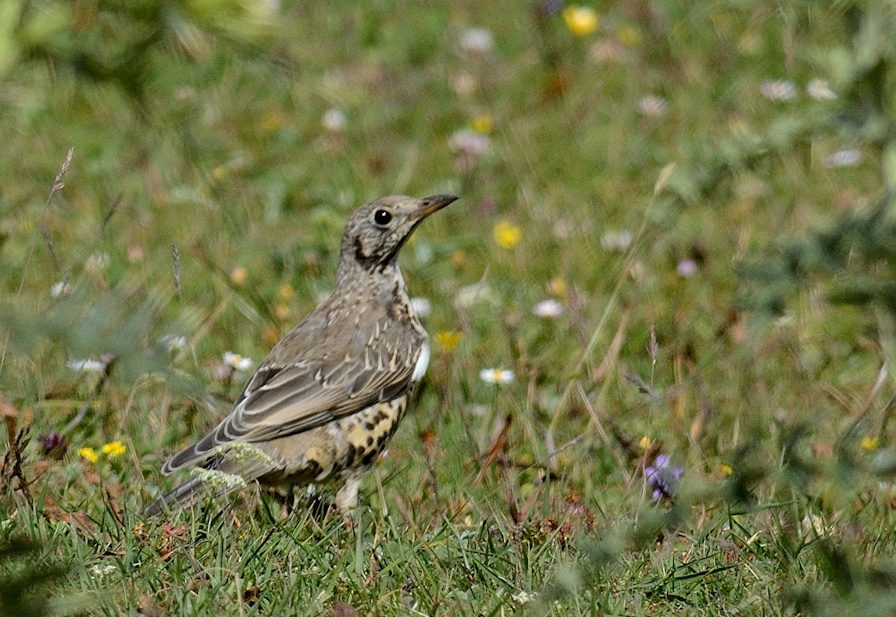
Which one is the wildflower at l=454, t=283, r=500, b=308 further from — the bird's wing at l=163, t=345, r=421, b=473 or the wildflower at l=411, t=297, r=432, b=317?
the bird's wing at l=163, t=345, r=421, b=473

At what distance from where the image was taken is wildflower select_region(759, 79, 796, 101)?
924cm

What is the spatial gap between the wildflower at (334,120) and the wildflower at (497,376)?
3.42 metres

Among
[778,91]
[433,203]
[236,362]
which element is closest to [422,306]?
[433,203]

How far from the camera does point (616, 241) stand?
7.49 meters

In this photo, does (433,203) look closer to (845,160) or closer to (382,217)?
(382,217)

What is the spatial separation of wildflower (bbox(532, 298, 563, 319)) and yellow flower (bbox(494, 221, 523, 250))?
86 centimetres

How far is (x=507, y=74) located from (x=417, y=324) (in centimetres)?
431

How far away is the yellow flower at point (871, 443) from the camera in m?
5.37

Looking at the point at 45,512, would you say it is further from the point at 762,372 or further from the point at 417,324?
the point at 762,372

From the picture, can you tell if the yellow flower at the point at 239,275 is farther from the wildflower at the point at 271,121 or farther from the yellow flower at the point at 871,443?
the yellow flower at the point at 871,443

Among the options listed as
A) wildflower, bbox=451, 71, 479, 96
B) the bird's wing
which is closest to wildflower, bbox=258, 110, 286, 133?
wildflower, bbox=451, 71, 479, 96

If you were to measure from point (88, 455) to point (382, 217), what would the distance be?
1690 millimetres

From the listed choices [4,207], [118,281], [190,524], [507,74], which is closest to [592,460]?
[190,524]

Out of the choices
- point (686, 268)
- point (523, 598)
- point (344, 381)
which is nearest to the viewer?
point (523, 598)
